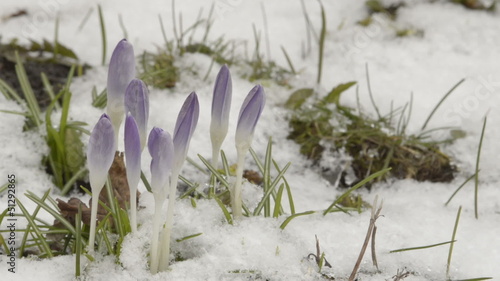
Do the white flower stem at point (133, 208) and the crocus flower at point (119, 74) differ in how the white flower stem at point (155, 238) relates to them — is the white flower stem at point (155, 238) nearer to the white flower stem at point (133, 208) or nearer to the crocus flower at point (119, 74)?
the white flower stem at point (133, 208)

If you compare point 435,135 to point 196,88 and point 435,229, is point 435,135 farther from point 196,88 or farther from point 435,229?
point 196,88

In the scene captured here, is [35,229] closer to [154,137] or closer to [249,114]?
[154,137]

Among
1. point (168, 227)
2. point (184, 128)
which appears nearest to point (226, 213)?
point (168, 227)

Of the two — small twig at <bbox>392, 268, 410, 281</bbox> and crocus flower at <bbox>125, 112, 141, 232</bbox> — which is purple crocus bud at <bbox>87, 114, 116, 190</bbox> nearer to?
crocus flower at <bbox>125, 112, 141, 232</bbox>

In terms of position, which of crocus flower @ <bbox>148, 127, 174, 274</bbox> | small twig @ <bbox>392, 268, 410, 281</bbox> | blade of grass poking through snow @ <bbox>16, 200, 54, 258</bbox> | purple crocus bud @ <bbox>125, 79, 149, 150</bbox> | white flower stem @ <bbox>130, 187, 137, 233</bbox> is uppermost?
purple crocus bud @ <bbox>125, 79, 149, 150</bbox>

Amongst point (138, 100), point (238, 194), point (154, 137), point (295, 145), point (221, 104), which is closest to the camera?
point (154, 137)

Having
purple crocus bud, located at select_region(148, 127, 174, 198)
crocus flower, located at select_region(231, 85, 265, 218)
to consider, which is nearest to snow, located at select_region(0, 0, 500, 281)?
crocus flower, located at select_region(231, 85, 265, 218)
